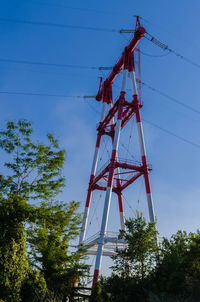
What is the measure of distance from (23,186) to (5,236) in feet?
9.91

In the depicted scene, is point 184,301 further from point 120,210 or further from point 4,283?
point 120,210

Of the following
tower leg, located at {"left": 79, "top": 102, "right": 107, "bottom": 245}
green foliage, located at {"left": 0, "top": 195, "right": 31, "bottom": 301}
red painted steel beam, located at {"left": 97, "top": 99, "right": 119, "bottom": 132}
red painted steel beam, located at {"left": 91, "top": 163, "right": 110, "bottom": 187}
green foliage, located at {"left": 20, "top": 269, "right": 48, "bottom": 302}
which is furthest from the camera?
red painted steel beam, located at {"left": 97, "top": 99, "right": 119, "bottom": 132}

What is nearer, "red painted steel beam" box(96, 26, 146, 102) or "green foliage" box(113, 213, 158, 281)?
"green foliage" box(113, 213, 158, 281)

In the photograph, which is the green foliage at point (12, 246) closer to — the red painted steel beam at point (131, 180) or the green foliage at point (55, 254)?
the green foliage at point (55, 254)

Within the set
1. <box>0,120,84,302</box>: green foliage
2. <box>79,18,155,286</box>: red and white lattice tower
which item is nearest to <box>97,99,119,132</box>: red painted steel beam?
<box>79,18,155,286</box>: red and white lattice tower

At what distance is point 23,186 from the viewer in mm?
15188

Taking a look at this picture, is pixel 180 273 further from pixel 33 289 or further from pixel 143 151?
pixel 143 151

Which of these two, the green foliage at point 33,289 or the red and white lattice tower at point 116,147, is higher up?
the red and white lattice tower at point 116,147

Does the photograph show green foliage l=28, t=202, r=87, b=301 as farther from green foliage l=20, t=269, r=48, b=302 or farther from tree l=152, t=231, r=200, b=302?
tree l=152, t=231, r=200, b=302

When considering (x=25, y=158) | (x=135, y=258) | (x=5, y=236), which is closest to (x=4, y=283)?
(x=5, y=236)

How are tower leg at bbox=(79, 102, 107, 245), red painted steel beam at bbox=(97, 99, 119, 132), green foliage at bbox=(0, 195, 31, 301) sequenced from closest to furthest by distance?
green foliage at bbox=(0, 195, 31, 301) < tower leg at bbox=(79, 102, 107, 245) < red painted steel beam at bbox=(97, 99, 119, 132)

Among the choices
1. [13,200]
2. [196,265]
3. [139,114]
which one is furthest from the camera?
[139,114]

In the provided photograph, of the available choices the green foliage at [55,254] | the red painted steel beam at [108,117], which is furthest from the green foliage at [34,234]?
the red painted steel beam at [108,117]

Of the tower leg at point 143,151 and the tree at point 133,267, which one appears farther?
the tower leg at point 143,151
